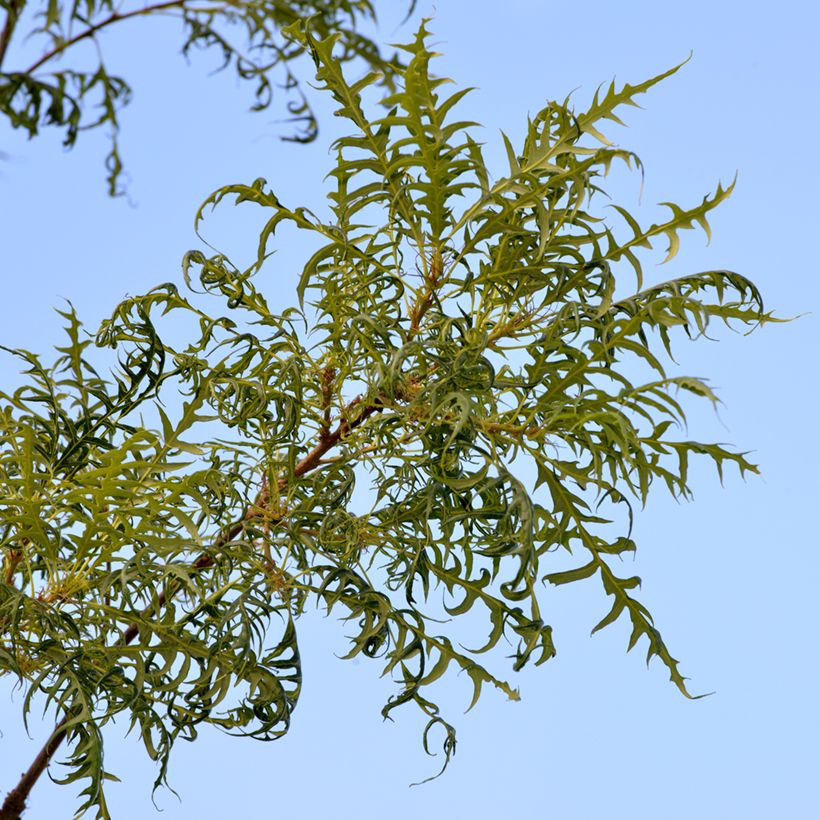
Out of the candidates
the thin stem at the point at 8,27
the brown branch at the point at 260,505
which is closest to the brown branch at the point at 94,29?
the thin stem at the point at 8,27

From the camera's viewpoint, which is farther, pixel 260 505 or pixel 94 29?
pixel 94 29

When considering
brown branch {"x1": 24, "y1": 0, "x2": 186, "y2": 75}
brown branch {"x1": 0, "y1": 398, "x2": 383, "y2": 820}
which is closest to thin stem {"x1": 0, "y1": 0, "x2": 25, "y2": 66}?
brown branch {"x1": 24, "y1": 0, "x2": 186, "y2": 75}

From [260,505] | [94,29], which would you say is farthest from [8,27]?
[260,505]

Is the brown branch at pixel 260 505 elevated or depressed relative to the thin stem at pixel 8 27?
depressed

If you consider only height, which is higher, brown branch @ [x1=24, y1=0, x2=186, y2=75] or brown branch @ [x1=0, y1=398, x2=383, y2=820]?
brown branch @ [x1=24, y1=0, x2=186, y2=75]

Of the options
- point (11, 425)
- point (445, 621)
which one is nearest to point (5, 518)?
point (11, 425)

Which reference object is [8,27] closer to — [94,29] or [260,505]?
[94,29]

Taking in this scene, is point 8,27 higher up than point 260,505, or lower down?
higher up

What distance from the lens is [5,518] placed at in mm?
1037

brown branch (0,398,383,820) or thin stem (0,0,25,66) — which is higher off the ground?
thin stem (0,0,25,66)

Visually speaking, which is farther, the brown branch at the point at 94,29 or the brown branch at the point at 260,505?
the brown branch at the point at 94,29

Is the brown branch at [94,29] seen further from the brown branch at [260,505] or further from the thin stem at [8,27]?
the brown branch at [260,505]

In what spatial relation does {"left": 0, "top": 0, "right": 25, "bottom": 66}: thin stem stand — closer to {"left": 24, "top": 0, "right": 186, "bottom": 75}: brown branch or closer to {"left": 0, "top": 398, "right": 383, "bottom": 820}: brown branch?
{"left": 24, "top": 0, "right": 186, "bottom": 75}: brown branch

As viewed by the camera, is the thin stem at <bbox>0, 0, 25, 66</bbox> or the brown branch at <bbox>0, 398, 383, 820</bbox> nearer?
the brown branch at <bbox>0, 398, 383, 820</bbox>
